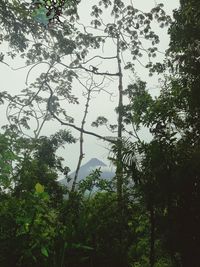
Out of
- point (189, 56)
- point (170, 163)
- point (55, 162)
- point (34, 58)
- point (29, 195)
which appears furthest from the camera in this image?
point (55, 162)

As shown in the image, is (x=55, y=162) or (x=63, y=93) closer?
(x=55, y=162)

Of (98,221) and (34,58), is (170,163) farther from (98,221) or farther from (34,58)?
(34,58)

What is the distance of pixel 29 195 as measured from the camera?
3.99 m

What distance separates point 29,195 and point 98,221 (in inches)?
108

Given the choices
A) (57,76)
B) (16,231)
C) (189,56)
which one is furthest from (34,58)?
(16,231)

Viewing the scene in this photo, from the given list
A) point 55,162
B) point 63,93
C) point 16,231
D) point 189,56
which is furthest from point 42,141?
point 16,231

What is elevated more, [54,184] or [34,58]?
[34,58]

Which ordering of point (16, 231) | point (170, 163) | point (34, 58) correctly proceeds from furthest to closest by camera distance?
point (34, 58) < point (170, 163) < point (16, 231)

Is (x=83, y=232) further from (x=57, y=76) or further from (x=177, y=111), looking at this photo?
(x=57, y=76)

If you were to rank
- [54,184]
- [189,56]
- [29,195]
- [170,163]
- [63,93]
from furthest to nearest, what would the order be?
[63,93], [54,184], [189,56], [170,163], [29,195]

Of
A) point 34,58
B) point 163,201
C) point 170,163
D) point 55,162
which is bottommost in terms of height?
point 163,201

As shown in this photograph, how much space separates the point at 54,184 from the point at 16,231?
31.7 ft

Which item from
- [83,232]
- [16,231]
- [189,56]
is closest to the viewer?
[16,231]

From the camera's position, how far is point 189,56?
7.29 metres
